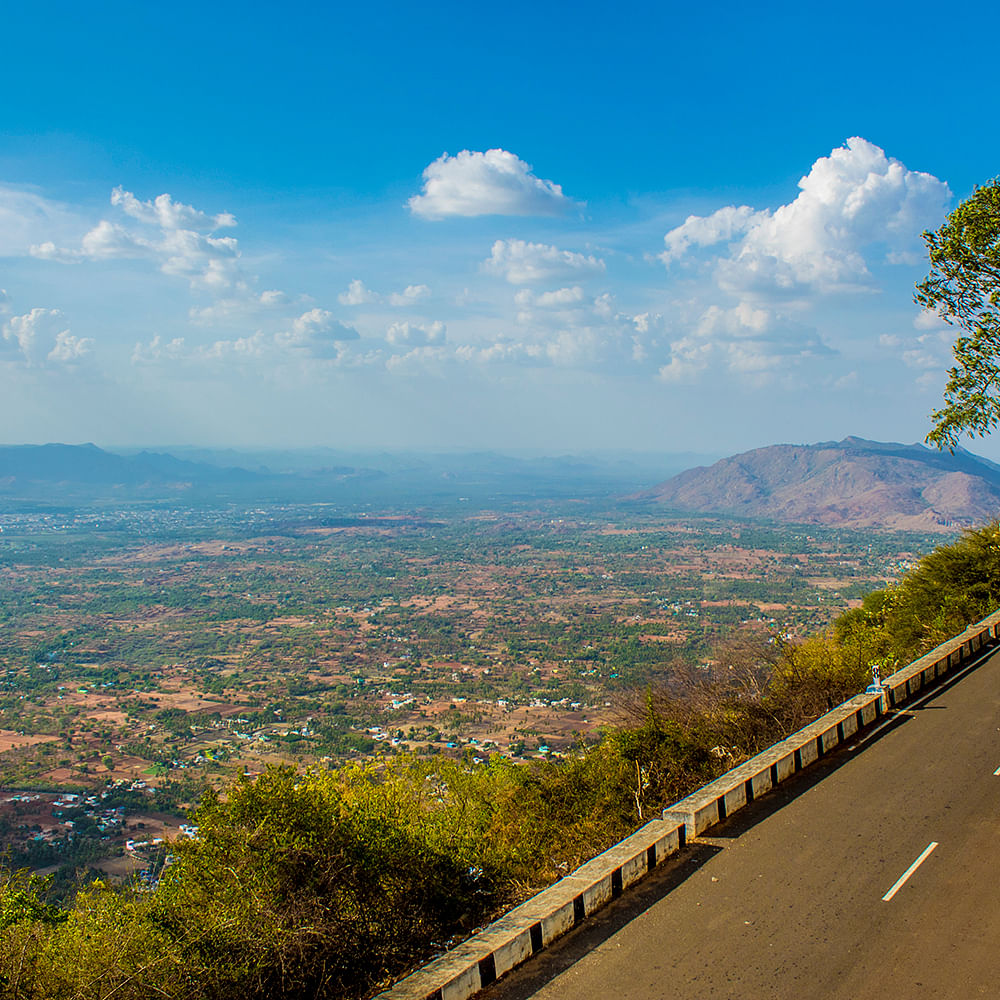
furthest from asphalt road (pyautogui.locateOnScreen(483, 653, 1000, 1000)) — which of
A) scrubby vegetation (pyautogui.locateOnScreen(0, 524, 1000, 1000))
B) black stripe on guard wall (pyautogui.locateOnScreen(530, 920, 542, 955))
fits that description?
scrubby vegetation (pyautogui.locateOnScreen(0, 524, 1000, 1000))

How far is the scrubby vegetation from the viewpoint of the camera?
7.00 meters

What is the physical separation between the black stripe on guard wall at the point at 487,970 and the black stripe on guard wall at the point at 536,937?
0.46m

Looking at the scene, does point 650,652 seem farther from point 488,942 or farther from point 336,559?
point 336,559

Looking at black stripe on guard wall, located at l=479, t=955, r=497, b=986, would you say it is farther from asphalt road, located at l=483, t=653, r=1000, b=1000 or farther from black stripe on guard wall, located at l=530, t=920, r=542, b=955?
black stripe on guard wall, located at l=530, t=920, r=542, b=955

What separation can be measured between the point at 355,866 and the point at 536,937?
294cm

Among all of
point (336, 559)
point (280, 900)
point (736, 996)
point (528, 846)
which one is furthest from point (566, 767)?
point (336, 559)

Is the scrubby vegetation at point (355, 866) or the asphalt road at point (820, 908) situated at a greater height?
the asphalt road at point (820, 908)

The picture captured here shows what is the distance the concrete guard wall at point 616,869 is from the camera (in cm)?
621

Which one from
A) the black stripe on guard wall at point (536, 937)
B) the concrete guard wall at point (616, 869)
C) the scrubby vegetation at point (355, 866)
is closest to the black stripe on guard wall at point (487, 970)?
the concrete guard wall at point (616, 869)

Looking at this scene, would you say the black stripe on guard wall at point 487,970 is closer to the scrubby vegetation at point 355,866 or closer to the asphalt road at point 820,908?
the asphalt road at point 820,908

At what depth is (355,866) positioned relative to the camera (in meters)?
8.84

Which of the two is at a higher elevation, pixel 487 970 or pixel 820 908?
pixel 820 908

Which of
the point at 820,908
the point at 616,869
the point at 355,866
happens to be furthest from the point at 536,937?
the point at 355,866

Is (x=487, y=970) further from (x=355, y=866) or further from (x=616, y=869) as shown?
(x=355, y=866)
